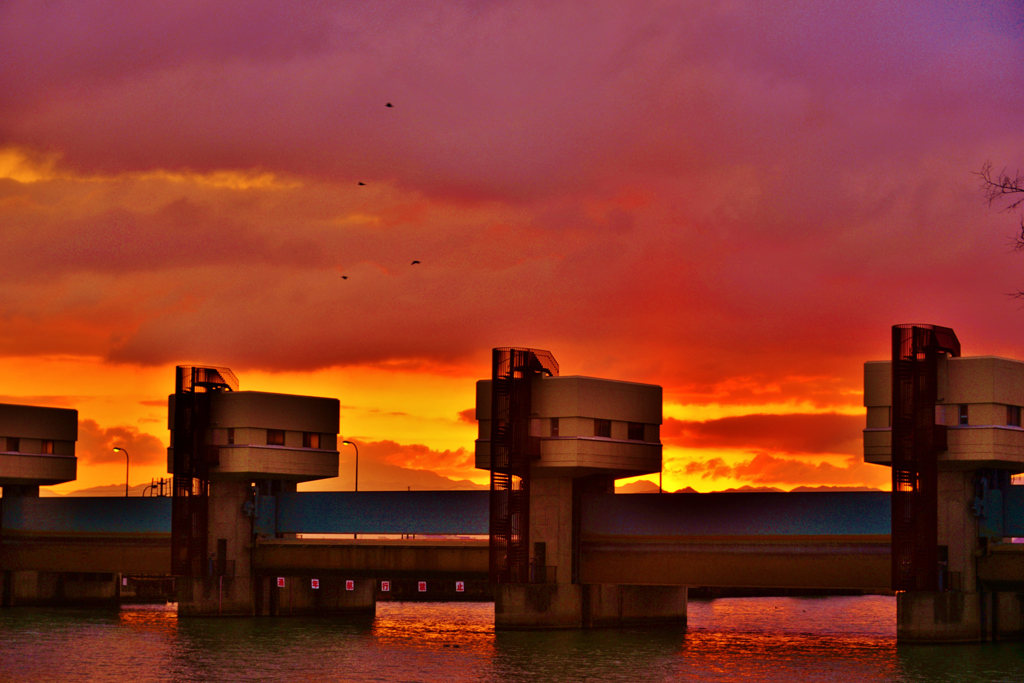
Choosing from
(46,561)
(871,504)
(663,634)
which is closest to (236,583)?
(46,561)

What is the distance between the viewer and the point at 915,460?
74.4 meters

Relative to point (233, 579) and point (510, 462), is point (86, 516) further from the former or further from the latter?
point (510, 462)

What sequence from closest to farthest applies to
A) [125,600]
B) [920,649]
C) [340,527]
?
1. [920,649]
2. [340,527]
3. [125,600]

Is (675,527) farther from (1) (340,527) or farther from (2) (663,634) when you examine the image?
(1) (340,527)

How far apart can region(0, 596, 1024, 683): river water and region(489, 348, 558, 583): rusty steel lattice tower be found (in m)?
4.36

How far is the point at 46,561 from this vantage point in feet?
360

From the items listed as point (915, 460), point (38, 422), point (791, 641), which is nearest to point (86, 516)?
point (38, 422)

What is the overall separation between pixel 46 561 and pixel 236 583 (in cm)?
1955

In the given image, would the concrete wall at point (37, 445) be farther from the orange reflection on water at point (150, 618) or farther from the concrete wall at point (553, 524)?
the concrete wall at point (553, 524)

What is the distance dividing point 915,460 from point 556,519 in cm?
2247

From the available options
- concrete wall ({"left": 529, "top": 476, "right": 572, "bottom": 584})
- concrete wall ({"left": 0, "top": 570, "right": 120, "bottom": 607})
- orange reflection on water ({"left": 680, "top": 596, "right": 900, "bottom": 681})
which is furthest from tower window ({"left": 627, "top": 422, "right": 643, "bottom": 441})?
concrete wall ({"left": 0, "top": 570, "right": 120, "bottom": 607})

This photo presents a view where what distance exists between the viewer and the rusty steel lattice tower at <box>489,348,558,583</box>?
85125 mm

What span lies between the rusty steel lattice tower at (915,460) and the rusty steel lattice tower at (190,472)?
46.6 meters

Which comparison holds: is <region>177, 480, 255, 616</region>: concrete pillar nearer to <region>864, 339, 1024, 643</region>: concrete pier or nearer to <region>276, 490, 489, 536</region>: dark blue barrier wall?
<region>276, 490, 489, 536</region>: dark blue barrier wall
